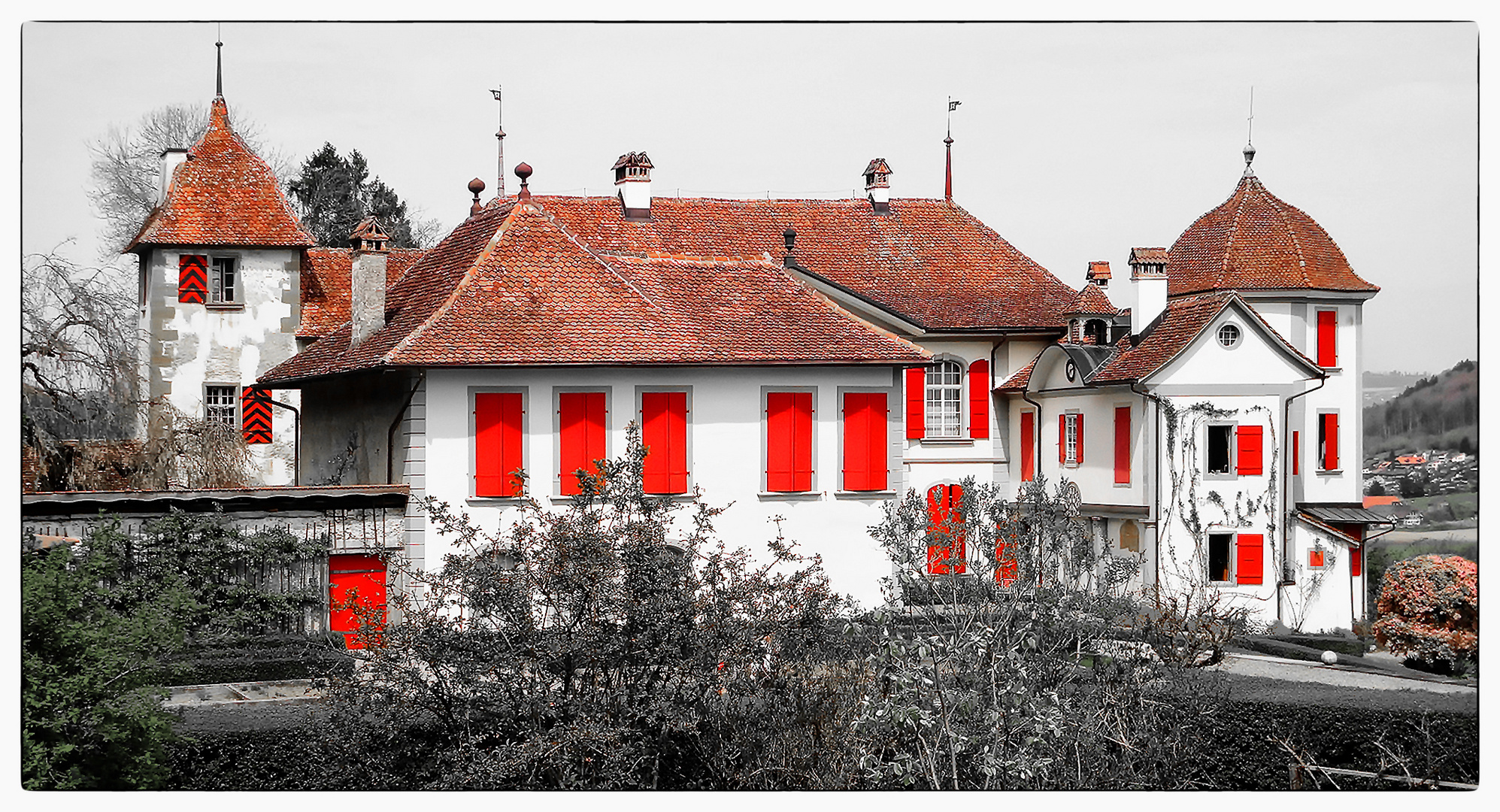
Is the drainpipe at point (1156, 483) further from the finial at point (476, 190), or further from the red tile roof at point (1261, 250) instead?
the finial at point (476, 190)

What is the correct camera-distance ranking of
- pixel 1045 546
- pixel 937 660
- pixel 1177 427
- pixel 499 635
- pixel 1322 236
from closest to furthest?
pixel 499 635, pixel 937 660, pixel 1045 546, pixel 1177 427, pixel 1322 236

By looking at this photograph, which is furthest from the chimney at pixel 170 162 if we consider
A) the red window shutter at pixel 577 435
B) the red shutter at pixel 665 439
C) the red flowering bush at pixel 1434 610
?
the red flowering bush at pixel 1434 610

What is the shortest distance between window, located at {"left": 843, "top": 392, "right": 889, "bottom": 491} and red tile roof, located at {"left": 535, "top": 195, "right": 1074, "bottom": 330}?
7812 millimetres

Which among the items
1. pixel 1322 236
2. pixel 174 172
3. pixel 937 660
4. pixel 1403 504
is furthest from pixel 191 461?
pixel 1322 236

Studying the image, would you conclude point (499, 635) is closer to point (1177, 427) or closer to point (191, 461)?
point (191, 461)

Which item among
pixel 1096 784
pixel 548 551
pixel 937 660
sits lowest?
pixel 1096 784

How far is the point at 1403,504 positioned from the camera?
23078 millimetres

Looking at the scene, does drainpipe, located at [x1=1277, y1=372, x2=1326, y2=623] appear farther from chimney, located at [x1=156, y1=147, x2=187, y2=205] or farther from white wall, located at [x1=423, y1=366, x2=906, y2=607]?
chimney, located at [x1=156, y1=147, x2=187, y2=205]

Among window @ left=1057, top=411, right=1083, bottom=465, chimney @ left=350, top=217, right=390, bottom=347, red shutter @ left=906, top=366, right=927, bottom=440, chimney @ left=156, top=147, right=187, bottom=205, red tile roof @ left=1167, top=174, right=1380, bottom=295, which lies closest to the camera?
chimney @ left=350, top=217, right=390, bottom=347

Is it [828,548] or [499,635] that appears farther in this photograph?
[828,548]

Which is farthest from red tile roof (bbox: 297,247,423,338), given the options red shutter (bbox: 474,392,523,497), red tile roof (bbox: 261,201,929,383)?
red shutter (bbox: 474,392,523,497)

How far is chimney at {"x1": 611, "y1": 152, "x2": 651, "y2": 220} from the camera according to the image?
1266 inches

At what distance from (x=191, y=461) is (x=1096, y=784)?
16145mm

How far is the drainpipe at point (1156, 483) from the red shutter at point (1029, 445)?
12.5ft
